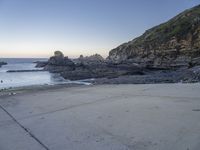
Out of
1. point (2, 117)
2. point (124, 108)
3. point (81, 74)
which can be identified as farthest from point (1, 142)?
point (81, 74)

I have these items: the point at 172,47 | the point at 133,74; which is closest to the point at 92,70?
the point at 133,74

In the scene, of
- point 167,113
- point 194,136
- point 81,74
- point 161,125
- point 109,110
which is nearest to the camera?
point 194,136

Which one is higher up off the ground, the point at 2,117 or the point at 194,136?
the point at 194,136

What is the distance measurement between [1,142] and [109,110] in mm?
3296

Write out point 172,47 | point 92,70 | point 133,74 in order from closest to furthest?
point 133,74 → point 92,70 → point 172,47

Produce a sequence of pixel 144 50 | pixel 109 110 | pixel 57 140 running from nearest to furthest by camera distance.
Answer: pixel 57 140 < pixel 109 110 < pixel 144 50

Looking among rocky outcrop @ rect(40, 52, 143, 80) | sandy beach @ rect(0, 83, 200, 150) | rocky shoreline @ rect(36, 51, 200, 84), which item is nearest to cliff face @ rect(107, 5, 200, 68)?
rocky outcrop @ rect(40, 52, 143, 80)

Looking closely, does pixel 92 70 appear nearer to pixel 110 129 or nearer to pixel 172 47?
pixel 172 47

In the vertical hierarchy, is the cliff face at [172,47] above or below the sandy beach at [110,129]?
above

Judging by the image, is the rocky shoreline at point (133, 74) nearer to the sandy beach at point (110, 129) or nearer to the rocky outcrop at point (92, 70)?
the rocky outcrop at point (92, 70)

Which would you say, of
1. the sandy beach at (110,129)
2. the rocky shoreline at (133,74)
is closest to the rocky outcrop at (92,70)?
the rocky shoreline at (133,74)

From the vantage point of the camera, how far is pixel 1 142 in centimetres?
563

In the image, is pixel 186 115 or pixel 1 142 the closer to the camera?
pixel 1 142

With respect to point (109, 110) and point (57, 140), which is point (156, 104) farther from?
point (57, 140)
